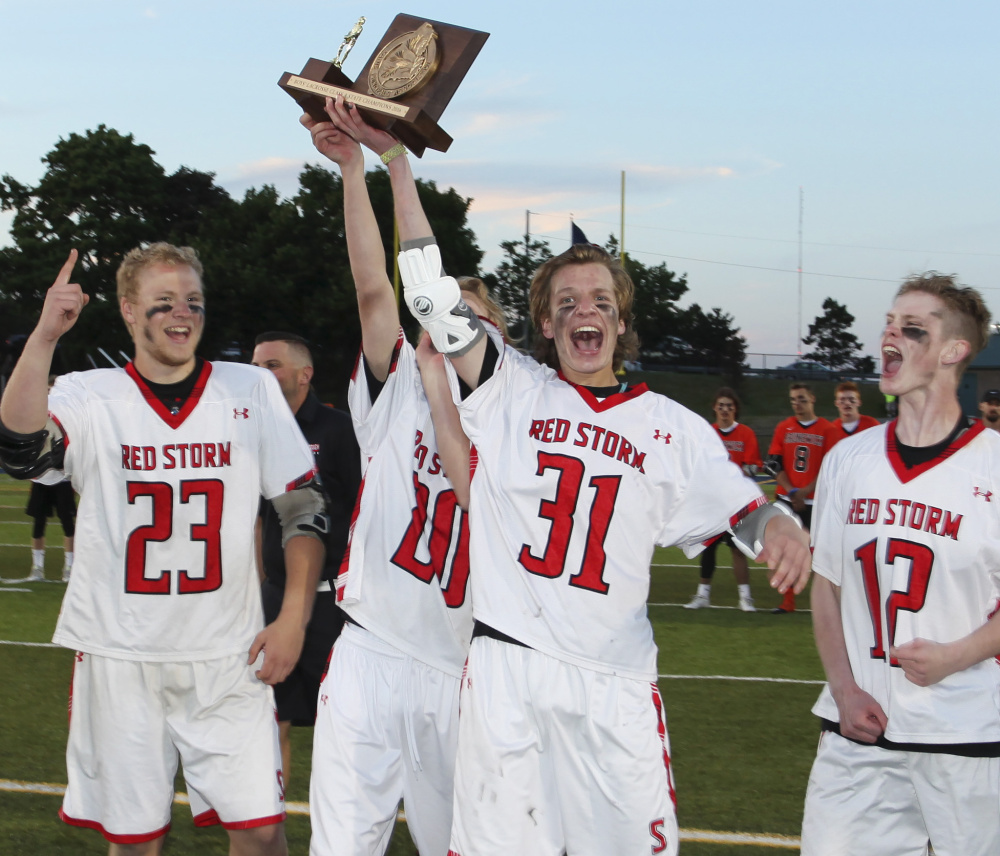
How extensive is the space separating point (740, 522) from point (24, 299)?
4831 centimetres

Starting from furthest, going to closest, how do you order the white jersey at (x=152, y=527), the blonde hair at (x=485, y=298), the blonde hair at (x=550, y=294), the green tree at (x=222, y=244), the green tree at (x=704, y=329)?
the green tree at (x=704, y=329) → the green tree at (x=222, y=244) → the blonde hair at (x=485, y=298) → the white jersey at (x=152, y=527) → the blonde hair at (x=550, y=294)

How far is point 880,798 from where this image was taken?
3188mm

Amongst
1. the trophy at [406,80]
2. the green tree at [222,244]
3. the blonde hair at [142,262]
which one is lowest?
the blonde hair at [142,262]

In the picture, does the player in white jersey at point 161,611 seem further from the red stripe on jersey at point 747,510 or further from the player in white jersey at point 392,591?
the red stripe on jersey at point 747,510

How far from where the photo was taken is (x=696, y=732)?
21.7 ft

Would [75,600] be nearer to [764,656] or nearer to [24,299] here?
[764,656]

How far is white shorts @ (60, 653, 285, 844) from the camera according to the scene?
3.51 metres

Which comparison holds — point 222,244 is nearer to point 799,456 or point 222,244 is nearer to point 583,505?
point 799,456

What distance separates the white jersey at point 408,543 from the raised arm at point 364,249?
0.08m

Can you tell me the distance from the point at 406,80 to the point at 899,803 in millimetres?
2550

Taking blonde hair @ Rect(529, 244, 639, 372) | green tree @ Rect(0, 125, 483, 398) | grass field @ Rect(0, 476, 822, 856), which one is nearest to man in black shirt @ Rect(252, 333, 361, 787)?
grass field @ Rect(0, 476, 822, 856)

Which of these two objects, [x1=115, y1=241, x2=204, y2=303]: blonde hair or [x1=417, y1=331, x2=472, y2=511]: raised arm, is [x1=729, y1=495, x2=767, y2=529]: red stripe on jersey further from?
→ [x1=115, y1=241, x2=204, y2=303]: blonde hair

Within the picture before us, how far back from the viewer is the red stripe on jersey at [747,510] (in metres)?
3.17

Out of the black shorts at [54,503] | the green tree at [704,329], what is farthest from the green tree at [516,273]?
the black shorts at [54,503]
